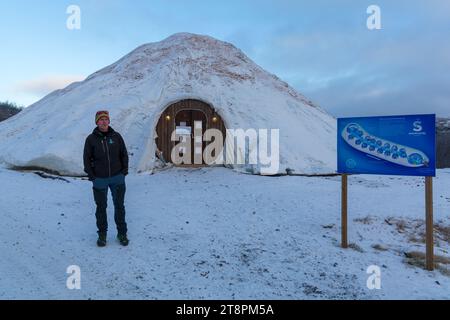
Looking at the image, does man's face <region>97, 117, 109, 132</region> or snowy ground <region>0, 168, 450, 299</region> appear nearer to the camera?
snowy ground <region>0, 168, 450, 299</region>

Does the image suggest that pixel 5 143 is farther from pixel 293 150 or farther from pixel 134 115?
pixel 293 150

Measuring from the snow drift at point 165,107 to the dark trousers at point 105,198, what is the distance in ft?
17.9

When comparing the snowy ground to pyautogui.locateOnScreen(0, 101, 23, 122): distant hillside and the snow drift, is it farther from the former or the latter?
pyautogui.locateOnScreen(0, 101, 23, 122): distant hillside

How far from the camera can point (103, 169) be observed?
5.13m

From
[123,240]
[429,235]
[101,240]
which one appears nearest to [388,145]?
[429,235]

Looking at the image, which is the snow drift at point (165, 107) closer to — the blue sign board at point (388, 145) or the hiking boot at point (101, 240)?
the blue sign board at point (388, 145)

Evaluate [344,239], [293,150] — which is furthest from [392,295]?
[293,150]

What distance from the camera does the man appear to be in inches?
202

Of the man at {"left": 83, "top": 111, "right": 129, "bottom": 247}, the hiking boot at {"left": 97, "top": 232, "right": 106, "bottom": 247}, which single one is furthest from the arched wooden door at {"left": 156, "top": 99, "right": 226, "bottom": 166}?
the hiking boot at {"left": 97, "top": 232, "right": 106, "bottom": 247}

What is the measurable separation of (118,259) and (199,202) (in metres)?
3.18

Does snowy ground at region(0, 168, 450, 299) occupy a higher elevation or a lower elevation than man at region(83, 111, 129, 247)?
lower

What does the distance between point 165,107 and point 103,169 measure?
6848 mm

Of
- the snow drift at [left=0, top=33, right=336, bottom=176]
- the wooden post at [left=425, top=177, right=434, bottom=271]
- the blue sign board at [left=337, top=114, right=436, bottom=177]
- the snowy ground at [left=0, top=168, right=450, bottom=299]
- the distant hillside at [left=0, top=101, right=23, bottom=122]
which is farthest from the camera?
the distant hillside at [left=0, top=101, right=23, bottom=122]

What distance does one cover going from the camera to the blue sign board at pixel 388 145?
188 inches
